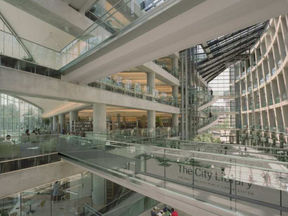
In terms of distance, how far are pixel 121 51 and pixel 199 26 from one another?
286 centimetres

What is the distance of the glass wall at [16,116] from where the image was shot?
18219 mm

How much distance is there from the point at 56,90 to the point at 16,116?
48.1 ft

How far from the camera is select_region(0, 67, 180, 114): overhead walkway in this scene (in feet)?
26.7

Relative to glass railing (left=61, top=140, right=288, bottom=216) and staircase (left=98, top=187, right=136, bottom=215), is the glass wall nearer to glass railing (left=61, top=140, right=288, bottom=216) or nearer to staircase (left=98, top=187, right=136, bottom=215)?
staircase (left=98, top=187, right=136, bottom=215)

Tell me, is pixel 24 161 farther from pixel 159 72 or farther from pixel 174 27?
pixel 159 72

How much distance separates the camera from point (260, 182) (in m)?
3.69

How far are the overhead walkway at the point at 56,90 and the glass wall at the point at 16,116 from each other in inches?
297

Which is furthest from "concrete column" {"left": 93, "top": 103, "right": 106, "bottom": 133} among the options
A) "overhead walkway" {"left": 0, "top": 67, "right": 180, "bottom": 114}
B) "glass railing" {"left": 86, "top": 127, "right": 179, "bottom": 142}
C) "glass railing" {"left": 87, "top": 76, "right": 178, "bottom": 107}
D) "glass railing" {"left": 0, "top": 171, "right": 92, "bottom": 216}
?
"glass railing" {"left": 0, "top": 171, "right": 92, "bottom": 216}

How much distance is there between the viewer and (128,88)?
14289mm

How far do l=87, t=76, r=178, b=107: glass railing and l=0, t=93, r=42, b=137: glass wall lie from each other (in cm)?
796

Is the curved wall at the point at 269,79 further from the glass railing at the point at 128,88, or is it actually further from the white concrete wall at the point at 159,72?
the glass railing at the point at 128,88

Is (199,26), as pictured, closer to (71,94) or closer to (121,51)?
(121,51)

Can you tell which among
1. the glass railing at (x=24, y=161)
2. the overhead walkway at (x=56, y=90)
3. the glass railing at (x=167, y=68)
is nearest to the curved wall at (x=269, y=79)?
the glass railing at (x=167, y=68)

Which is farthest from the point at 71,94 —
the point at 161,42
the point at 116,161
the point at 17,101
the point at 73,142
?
the point at 17,101
